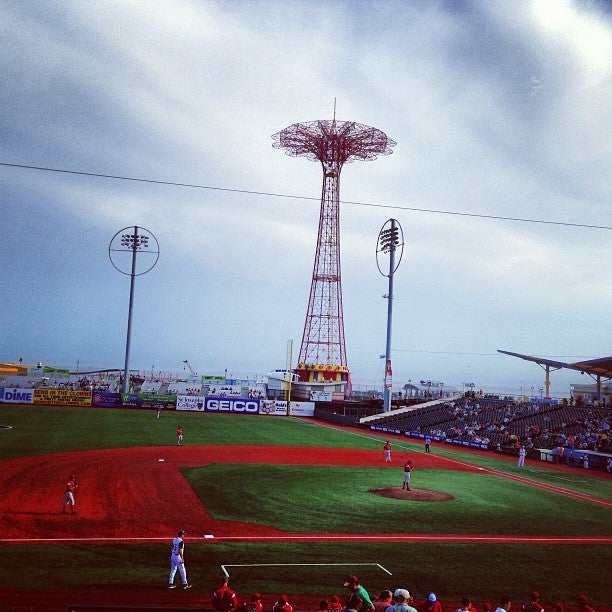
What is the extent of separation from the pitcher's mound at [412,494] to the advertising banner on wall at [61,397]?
4841 cm

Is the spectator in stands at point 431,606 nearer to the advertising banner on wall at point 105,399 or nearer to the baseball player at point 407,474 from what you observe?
the baseball player at point 407,474

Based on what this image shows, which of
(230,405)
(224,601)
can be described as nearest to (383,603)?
(224,601)

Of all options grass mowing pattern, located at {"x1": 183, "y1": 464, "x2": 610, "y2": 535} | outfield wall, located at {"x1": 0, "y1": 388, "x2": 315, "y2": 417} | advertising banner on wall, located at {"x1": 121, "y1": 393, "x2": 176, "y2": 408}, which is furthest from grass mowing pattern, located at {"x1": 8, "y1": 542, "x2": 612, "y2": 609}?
advertising banner on wall, located at {"x1": 121, "y1": 393, "x2": 176, "y2": 408}

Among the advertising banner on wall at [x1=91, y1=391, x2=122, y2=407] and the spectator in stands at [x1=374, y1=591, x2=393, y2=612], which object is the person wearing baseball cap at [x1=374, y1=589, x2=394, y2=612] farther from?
the advertising banner on wall at [x1=91, y1=391, x2=122, y2=407]

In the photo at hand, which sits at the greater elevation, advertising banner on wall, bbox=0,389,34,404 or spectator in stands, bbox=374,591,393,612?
spectator in stands, bbox=374,591,393,612

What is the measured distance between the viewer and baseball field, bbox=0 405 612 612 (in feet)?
43.7

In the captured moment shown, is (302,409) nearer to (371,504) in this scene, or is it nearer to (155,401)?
(155,401)

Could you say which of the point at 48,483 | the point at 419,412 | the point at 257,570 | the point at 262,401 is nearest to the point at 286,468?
the point at 48,483

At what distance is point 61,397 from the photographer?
63.8m

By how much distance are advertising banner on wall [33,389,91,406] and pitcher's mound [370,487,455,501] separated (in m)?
48.4

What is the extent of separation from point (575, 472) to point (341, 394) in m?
40.4

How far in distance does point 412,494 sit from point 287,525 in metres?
8.07

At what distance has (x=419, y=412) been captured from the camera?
6050cm

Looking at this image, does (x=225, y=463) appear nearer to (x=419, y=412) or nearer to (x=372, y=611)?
(x=372, y=611)
